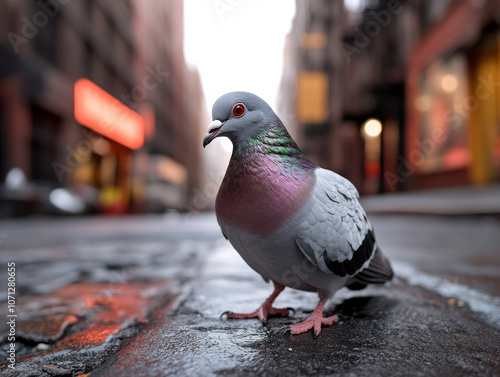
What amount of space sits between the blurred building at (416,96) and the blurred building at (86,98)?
10.7m

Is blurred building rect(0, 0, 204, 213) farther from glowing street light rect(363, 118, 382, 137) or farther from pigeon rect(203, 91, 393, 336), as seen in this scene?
pigeon rect(203, 91, 393, 336)

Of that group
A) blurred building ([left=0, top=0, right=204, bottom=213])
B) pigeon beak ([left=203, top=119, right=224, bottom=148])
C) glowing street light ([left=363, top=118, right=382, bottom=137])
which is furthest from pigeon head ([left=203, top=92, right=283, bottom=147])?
glowing street light ([left=363, top=118, right=382, bottom=137])

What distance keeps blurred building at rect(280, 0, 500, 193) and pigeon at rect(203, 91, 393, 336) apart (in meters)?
8.38

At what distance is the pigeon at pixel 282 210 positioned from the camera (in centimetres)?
122

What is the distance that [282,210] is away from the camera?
121 cm

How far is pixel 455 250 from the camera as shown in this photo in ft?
11.9

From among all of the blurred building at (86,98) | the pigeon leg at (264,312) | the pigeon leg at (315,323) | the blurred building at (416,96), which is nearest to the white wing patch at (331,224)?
the pigeon leg at (315,323)

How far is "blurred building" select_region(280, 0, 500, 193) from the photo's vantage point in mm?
9117

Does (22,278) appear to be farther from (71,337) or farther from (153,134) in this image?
(153,134)

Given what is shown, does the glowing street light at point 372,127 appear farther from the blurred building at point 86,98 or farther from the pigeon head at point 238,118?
the pigeon head at point 238,118

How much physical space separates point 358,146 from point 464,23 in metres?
9.20

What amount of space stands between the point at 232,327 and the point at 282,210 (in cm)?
42

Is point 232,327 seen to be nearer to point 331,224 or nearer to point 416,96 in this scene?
point 331,224

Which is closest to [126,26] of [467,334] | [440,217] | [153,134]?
[153,134]
